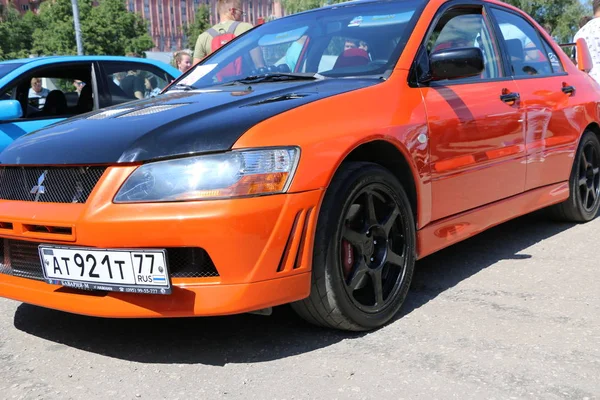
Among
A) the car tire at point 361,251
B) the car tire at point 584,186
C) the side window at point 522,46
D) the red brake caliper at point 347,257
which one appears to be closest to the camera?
the car tire at point 361,251

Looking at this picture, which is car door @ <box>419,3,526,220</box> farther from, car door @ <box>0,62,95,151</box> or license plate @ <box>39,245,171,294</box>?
car door @ <box>0,62,95,151</box>

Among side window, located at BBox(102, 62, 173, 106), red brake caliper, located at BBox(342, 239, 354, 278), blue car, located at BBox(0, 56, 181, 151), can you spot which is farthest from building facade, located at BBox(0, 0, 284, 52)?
red brake caliper, located at BBox(342, 239, 354, 278)

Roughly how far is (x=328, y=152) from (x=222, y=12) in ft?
16.4

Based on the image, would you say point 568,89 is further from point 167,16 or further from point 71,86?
point 167,16

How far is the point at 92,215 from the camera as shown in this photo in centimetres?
257

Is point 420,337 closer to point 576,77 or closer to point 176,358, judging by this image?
point 176,358

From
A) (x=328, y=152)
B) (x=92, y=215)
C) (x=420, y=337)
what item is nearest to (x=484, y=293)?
(x=420, y=337)

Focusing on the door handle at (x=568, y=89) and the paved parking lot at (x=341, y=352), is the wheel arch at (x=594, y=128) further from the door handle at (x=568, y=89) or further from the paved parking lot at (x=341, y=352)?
the paved parking lot at (x=341, y=352)

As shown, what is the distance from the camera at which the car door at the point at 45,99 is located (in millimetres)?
5340

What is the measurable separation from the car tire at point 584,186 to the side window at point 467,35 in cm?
132

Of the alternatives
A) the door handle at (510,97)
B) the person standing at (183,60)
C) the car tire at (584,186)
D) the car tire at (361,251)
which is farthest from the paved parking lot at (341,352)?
the person standing at (183,60)

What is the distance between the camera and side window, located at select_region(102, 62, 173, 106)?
6.08 m

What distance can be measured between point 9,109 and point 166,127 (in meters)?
2.89

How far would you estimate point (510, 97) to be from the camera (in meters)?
4.11
